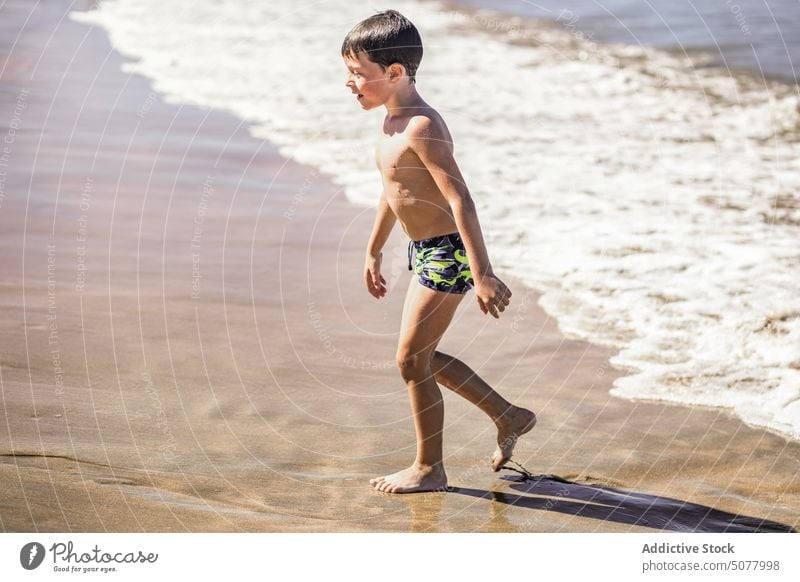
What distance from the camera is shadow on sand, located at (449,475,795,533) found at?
12.6 feet

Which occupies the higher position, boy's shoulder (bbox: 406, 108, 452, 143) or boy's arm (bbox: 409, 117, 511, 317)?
boy's shoulder (bbox: 406, 108, 452, 143)

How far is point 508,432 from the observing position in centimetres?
414

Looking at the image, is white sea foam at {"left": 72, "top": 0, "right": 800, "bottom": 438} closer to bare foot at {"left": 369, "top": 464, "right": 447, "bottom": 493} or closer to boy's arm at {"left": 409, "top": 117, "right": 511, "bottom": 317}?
bare foot at {"left": 369, "top": 464, "right": 447, "bottom": 493}

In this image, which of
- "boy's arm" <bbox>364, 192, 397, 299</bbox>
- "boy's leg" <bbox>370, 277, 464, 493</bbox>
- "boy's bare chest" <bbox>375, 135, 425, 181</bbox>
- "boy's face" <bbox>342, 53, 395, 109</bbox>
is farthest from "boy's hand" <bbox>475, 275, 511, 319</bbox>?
"boy's face" <bbox>342, 53, 395, 109</bbox>

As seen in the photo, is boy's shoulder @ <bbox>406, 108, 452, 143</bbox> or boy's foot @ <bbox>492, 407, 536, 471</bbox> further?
boy's foot @ <bbox>492, 407, 536, 471</bbox>

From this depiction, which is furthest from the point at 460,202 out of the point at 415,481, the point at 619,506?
the point at 619,506

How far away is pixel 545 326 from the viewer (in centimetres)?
593

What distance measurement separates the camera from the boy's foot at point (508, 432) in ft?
13.6

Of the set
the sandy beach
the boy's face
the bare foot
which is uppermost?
the boy's face

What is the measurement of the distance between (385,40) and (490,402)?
1.44 metres

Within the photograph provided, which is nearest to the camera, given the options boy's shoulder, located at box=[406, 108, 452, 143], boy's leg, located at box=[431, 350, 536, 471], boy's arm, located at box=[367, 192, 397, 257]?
boy's shoulder, located at box=[406, 108, 452, 143]

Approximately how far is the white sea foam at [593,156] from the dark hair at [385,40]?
2.11 metres

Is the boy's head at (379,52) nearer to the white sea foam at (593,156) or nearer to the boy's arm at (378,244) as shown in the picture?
the boy's arm at (378,244)

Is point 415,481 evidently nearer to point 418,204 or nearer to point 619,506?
point 619,506
